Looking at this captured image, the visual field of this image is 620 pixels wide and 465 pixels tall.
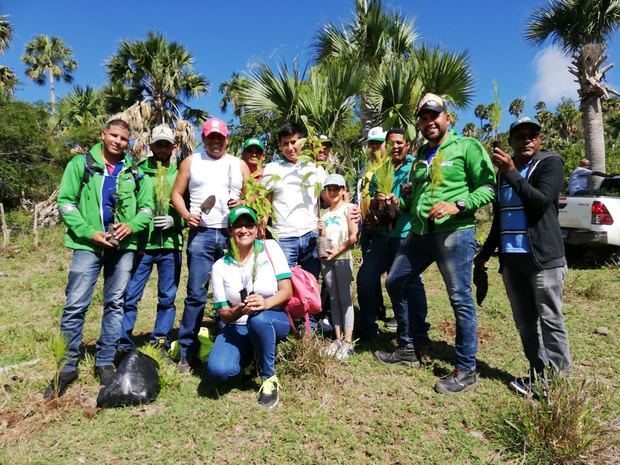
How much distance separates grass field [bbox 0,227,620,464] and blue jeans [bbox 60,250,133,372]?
28cm

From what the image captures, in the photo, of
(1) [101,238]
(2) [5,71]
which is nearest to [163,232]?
(1) [101,238]

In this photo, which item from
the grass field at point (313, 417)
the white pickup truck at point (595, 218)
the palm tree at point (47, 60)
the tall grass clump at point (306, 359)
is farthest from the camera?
the palm tree at point (47, 60)

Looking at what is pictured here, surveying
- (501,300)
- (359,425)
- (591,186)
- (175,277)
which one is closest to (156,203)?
(175,277)

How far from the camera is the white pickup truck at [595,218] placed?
249 inches

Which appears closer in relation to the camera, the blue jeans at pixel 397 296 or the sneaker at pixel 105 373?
the sneaker at pixel 105 373

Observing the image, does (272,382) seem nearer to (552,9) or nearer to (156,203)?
(156,203)

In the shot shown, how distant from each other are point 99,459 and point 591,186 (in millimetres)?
10764

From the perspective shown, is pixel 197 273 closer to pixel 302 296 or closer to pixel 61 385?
pixel 302 296

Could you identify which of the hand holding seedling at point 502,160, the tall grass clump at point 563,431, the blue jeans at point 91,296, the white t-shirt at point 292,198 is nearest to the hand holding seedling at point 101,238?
the blue jeans at point 91,296

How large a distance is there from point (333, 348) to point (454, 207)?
5.18ft

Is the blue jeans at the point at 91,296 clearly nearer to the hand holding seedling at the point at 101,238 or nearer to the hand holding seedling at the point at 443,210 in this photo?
the hand holding seedling at the point at 101,238

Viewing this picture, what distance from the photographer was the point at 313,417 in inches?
100

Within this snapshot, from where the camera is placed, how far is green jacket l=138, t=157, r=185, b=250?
327 cm

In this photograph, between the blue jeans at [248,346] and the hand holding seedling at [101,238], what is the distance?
3.51 feet
